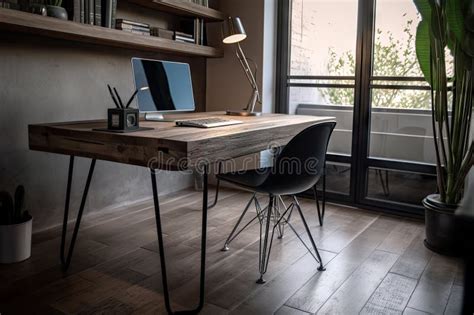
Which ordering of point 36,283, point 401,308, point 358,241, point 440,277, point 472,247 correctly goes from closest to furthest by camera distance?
point 472,247 → point 401,308 → point 36,283 → point 440,277 → point 358,241

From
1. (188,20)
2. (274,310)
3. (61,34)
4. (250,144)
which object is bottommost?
(274,310)

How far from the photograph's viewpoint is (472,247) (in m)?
0.93

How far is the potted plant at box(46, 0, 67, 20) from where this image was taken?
2.37 m

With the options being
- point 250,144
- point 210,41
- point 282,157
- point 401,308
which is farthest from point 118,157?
point 210,41

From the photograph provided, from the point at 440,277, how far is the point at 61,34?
2549 millimetres

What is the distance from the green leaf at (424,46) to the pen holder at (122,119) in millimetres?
1886

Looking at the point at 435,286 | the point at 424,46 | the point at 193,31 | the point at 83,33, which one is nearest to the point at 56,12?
the point at 83,33

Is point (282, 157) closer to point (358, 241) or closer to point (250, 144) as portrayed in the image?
point (250, 144)

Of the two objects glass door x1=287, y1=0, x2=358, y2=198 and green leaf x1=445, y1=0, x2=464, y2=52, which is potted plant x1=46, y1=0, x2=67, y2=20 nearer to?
glass door x1=287, y1=0, x2=358, y2=198

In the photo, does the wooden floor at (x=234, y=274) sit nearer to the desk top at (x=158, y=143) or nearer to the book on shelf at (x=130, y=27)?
the desk top at (x=158, y=143)

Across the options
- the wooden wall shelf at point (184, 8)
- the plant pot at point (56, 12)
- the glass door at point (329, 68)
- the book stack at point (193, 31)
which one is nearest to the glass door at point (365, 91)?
the glass door at point (329, 68)

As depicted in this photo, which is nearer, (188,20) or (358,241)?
(358,241)

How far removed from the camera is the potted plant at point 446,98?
246 cm

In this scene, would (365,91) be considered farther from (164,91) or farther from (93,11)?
(93,11)
